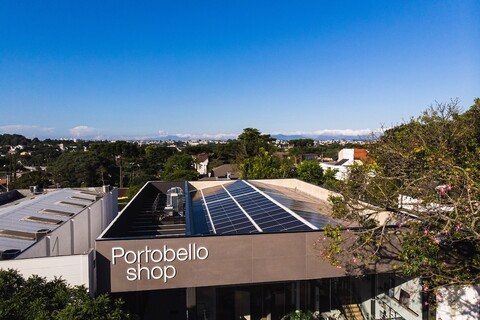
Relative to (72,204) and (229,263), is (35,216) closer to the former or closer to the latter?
(72,204)

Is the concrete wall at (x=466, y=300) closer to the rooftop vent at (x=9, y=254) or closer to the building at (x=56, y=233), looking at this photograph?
the building at (x=56, y=233)

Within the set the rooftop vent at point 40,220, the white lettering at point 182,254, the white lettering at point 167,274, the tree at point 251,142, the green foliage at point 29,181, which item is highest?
the tree at point 251,142

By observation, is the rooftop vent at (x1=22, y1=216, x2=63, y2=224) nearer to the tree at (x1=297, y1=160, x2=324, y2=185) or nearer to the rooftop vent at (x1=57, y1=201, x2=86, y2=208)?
the rooftop vent at (x1=57, y1=201, x2=86, y2=208)

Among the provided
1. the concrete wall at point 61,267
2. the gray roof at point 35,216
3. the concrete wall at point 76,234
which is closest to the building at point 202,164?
the concrete wall at point 76,234

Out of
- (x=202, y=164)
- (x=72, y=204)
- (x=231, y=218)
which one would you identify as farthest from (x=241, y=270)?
(x=202, y=164)

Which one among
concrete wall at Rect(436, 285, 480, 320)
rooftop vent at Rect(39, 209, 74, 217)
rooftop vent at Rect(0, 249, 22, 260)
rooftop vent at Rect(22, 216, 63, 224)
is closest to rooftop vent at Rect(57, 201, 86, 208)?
rooftop vent at Rect(39, 209, 74, 217)
